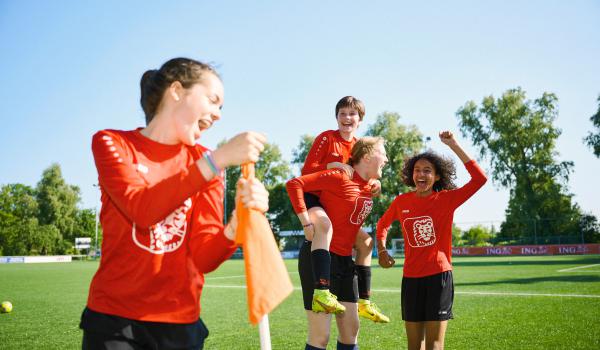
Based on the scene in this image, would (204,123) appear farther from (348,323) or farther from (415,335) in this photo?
(415,335)

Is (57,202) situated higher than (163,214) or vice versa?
(57,202)

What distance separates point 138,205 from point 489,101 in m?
52.1

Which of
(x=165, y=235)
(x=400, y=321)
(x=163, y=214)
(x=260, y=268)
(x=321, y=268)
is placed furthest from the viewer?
(x=400, y=321)

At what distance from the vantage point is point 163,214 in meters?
1.80

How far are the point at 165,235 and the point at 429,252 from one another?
305 cm

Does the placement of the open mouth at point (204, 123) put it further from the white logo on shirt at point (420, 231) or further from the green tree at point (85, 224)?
the green tree at point (85, 224)

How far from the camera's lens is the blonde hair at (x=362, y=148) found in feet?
14.4

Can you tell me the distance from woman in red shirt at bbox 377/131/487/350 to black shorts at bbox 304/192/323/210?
990 mm

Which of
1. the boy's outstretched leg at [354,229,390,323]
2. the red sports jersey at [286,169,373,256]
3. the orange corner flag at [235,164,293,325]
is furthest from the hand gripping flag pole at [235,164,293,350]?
the boy's outstretched leg at [354,229,390,323]

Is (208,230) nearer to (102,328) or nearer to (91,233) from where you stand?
(102,328)

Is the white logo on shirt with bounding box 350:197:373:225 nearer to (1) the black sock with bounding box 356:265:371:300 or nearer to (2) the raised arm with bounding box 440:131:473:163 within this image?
(1) the black sock with bounding box 356:265:371:300

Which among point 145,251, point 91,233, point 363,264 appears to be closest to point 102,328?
point 145,251

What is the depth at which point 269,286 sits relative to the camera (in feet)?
6.23

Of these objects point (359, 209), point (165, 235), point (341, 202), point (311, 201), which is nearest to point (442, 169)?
point (359, 209)
